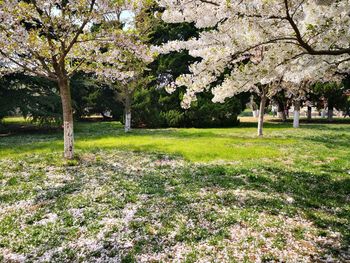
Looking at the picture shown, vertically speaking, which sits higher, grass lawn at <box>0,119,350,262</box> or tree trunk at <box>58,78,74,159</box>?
tree trunk at <box>58,78,74,159</box>

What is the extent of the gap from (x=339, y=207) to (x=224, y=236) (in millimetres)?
4782

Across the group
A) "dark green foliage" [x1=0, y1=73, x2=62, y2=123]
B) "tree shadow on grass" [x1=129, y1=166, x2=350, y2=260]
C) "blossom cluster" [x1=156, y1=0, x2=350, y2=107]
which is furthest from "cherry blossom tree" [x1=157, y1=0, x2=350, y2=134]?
"dark green foliage" [x1=0, y1=73, x2=62, y2=123]

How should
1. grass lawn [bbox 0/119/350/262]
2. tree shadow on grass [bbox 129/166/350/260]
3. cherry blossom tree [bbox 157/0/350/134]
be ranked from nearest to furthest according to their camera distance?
1. grass lawn [bbox 0/119/350/262]
2. cherry blossom tree [bbox 157/0/350/134]
3. tree shadow on grass [bbox 129/166/350/260]

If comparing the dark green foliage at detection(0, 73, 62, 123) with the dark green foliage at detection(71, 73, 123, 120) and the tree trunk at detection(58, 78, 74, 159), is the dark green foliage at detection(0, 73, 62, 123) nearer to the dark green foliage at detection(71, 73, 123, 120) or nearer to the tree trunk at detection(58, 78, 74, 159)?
the tree trunk at detection(58, 78, 74, 159)

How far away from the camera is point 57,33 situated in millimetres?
15555

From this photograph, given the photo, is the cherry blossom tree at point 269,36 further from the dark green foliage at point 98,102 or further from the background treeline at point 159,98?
the dark green foliage at point 98,102

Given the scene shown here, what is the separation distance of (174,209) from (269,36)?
21.1ft

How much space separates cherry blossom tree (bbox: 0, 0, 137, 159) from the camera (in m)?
14.3

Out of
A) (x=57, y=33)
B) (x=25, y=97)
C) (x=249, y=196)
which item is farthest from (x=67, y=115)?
(x=25, y=97)

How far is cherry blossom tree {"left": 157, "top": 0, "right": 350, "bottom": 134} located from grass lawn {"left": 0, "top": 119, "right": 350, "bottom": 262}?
4.43 meters

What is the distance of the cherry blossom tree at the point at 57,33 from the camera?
46.9 ft

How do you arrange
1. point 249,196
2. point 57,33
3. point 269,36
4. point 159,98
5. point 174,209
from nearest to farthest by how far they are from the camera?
1. point 269,36
2. point 174,209
3. point 249,196
4. point 57,33
5. point 159,98

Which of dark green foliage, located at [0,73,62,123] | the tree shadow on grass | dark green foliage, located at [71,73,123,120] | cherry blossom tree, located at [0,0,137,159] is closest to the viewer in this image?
the tree shadow on grass

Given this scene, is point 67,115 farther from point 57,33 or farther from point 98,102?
point 98,102
